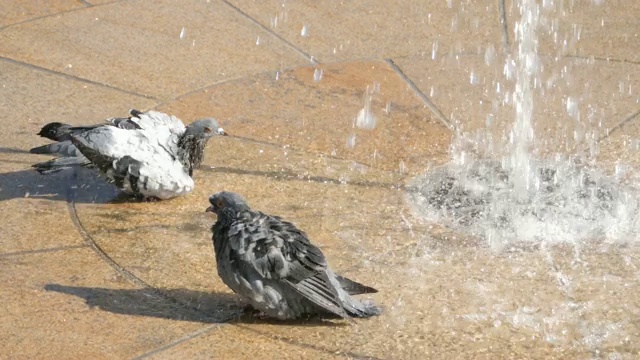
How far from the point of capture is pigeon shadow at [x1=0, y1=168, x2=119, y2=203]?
20.8 feet

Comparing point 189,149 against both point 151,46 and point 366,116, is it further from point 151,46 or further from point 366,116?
point 151,46

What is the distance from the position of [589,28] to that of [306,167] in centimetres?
321

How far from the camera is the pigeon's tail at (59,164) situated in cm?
625

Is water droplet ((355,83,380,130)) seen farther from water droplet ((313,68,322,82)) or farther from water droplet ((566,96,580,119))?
water droplet ((566,96,580,119))

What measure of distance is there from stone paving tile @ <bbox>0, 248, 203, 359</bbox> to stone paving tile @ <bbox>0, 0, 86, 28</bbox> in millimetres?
3595

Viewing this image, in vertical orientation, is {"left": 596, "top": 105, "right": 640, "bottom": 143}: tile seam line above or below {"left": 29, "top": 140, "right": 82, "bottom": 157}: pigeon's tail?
above

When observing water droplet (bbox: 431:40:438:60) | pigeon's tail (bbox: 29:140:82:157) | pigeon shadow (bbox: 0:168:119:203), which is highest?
water droplet (bbox: 431:40:438:60)

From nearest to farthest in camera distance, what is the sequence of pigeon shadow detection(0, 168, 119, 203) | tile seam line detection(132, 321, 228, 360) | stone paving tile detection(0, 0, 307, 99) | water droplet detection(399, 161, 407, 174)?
tile seam line detection(132, 321, 228, 360) → pigeon shadow detection(0, 168, 119, 203) → water droplet detection(399, 161, 407, 174) → stone paving tile detection(0, 0, 307, 99)

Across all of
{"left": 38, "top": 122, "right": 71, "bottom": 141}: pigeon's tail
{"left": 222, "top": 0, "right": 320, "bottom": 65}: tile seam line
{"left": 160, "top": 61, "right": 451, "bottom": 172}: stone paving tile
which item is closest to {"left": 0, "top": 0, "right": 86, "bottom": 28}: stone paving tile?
{"left": 222, "top": 0, "right": 320, "bottom": 65}: tile seam line

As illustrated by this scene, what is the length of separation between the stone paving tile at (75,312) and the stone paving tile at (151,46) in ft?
7.52

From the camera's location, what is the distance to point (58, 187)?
21.3 ft

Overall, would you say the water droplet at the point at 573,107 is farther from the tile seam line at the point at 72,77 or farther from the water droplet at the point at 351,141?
the tile seam line at the point at 72,77

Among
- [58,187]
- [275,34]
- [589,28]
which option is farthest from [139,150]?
[589,28]

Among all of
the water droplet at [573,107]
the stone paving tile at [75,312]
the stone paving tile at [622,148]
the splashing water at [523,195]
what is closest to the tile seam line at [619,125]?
the stone paving tile at [622,148]
